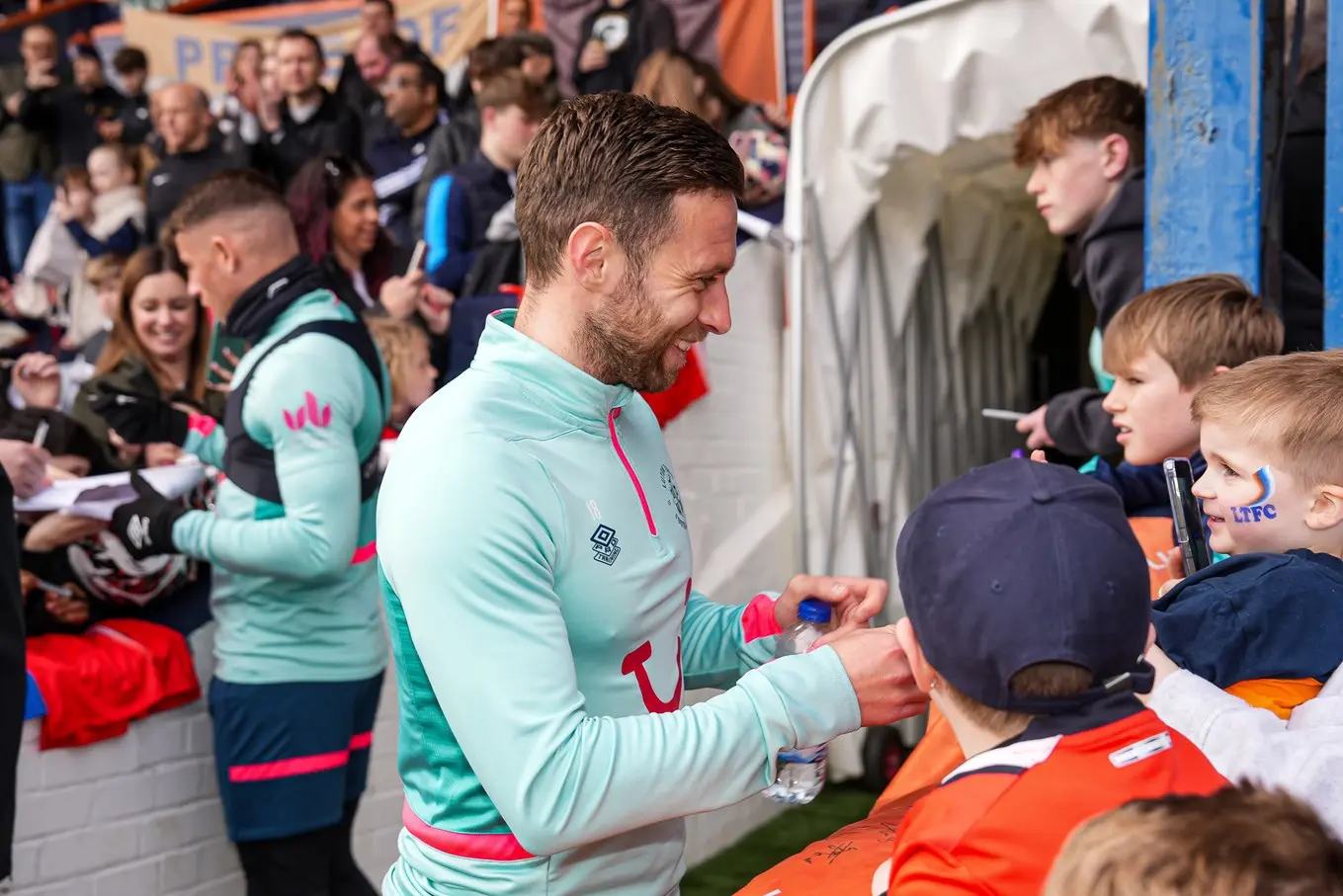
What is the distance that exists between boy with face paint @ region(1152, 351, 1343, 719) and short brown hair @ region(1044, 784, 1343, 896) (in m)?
0.60

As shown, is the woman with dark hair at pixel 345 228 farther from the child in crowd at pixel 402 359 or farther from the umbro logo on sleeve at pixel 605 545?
the umbro logo on sleeve at pixel 605 545

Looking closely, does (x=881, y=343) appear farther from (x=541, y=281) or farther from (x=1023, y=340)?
(x=541, y=281)

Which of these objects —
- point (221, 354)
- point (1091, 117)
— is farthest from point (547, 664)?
point (221, 354)

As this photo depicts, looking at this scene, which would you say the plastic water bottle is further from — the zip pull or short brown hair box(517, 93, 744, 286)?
short brown hair box(517, 93, 744, 286)

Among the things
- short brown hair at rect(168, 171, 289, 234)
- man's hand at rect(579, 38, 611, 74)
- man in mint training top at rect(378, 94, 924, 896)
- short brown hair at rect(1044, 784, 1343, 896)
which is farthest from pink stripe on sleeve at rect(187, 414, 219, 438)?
man's hand at rect(579, 38, 611, 74)

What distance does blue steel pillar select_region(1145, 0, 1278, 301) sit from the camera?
218cm

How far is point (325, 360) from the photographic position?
2605mm

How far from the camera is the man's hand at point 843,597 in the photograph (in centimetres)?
160

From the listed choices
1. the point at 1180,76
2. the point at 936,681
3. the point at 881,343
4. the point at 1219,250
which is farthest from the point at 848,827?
the point at 881,343

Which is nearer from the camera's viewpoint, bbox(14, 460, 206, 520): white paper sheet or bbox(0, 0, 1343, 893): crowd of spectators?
bbox(0, 0, 1343, 893): crowd of spectators

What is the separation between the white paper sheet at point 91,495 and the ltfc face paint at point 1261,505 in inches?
85.1

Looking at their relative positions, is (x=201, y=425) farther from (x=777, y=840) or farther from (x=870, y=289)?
(x=870, y=289)

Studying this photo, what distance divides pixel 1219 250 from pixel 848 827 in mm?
1230

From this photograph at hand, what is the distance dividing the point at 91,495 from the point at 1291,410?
228 cm
